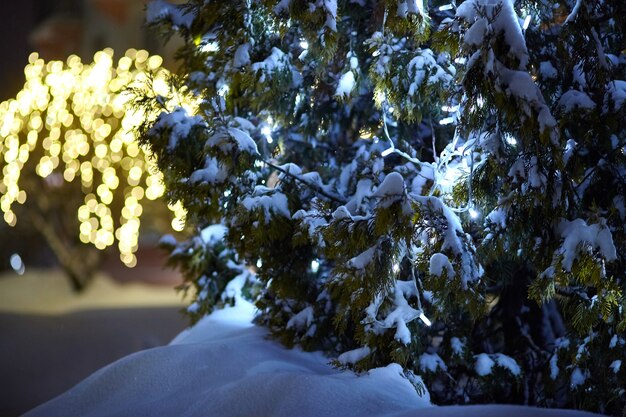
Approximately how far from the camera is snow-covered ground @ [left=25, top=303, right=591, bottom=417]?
175 inches

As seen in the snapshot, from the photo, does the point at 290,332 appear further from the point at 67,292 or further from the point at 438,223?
the point at 67,292

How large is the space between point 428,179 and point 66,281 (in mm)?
20189

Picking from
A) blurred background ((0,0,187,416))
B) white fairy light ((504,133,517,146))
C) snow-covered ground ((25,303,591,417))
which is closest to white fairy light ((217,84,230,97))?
blurred background ((0,0,187,416))

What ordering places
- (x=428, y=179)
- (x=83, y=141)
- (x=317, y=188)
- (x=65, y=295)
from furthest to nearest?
(x=65, y=295) → (x=83, y=141) → (x=317, y=188) → (x=428, y=179)

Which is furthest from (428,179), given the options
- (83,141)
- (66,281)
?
(66,281)

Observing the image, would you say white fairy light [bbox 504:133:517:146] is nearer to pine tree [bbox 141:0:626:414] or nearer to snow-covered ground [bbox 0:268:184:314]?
pine tree [bbox 141:0:626:414]

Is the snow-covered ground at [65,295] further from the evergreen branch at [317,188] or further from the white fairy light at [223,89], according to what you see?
the evergreen branch at [317,188]

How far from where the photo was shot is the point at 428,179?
521 cm

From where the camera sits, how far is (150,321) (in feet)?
55.9

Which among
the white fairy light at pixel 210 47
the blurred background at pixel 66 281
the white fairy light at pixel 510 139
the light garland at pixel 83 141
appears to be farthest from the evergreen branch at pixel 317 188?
the light garland at pixel 83 141

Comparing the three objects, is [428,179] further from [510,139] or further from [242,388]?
[242,388]

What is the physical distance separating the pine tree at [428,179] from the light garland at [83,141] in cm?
1073

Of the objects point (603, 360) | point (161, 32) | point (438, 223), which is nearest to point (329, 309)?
point (438, 223)

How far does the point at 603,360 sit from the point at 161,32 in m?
4.27
